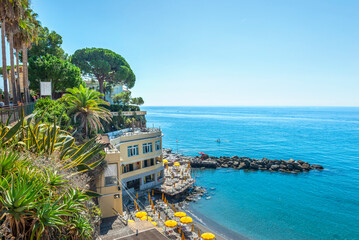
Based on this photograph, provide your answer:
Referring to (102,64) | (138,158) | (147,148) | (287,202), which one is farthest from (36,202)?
(102,64)

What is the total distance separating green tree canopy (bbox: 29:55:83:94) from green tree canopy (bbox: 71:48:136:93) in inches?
528

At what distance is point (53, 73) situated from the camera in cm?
3738

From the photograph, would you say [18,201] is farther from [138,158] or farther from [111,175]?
[138,158]

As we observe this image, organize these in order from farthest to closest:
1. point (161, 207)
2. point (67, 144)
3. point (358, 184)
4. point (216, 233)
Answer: point (358, 184)
point (161, 207)
point (216, 233)
point (67, 144)

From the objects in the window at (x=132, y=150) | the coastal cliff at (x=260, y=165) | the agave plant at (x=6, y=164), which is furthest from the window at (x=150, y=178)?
the agave plant at (x=6, y=164)

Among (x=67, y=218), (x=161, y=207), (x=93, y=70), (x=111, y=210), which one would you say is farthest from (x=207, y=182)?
(x=67, y=218)

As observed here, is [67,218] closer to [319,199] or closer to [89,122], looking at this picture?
[89,122]

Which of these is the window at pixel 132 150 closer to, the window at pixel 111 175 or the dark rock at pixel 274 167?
the window at pixel 111 175

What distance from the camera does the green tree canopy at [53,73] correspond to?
3700 cm

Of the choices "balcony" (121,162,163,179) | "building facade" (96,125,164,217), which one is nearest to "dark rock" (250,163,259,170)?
"building facade" (96,125,164,217)

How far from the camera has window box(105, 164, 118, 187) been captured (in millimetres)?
20672

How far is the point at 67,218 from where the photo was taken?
25.8 feet

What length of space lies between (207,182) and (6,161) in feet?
138

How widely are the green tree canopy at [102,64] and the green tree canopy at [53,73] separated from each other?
1342 centimetres
